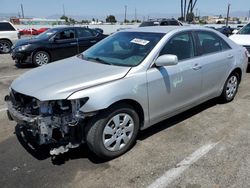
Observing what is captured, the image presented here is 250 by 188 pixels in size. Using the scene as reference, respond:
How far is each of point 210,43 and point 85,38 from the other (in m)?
7.43

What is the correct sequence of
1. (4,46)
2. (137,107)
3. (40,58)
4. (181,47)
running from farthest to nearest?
(4,46) < (40,58) < (181,47) < (137,107)

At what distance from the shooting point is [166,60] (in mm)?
3762

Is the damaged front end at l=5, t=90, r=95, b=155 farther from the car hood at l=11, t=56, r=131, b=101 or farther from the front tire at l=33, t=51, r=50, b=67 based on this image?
the front tire at l=33, t=51, r=50, b=67

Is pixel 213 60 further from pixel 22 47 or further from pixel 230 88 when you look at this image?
pixel 22 47

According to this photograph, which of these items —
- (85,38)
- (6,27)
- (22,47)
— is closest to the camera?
(22,47)

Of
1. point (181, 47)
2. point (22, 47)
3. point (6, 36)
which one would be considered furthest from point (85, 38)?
point (181, 47)

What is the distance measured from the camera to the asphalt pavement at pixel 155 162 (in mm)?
3152

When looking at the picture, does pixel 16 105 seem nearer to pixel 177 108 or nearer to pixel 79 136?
pixel 79 136

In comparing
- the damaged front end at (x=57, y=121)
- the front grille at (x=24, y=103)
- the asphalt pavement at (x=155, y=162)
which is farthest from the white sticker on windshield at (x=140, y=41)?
the front grille at (x=24, y=103)

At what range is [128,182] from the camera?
313 centimetres

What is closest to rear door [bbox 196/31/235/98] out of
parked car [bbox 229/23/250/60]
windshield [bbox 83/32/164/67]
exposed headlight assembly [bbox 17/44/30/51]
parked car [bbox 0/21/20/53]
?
windshield [bbox 83/32/164/67]

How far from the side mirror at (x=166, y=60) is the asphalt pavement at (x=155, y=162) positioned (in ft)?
3.64

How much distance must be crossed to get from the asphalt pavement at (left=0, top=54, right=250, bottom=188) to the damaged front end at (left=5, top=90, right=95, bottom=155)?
1.25 ft

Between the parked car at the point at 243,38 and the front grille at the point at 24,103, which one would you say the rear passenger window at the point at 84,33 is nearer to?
the parked car at the point at 243,38
